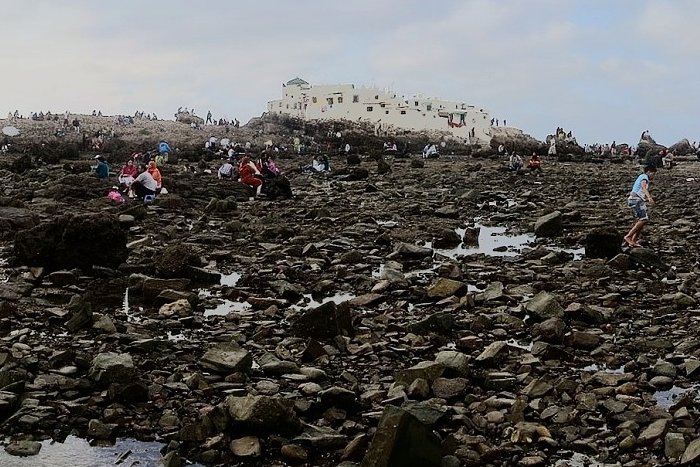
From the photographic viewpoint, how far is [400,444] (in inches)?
193

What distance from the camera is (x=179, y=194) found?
2328cm

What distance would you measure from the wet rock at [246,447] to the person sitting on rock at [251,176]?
1990cm

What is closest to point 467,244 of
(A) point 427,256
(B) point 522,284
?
(A) point 427,256

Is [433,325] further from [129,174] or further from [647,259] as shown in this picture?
[129,174]

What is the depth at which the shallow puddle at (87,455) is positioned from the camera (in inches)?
213

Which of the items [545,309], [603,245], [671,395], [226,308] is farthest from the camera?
[603,245]

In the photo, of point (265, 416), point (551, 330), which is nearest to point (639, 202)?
point (551, 330)

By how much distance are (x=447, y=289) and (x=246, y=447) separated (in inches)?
225

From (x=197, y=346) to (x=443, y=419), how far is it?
337cm

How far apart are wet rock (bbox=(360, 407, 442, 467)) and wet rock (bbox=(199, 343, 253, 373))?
8.26ft

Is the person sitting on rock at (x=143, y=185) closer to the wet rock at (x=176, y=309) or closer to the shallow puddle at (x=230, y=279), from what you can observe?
the shallow puddle at (x=230, y=279)

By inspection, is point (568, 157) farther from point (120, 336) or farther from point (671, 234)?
point (120, 336)

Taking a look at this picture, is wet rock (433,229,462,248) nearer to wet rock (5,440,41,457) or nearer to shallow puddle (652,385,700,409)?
shallow puddle (652,385,700,409)

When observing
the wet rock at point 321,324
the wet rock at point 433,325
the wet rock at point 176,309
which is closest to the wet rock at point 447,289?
the wet rock at point 433,325
